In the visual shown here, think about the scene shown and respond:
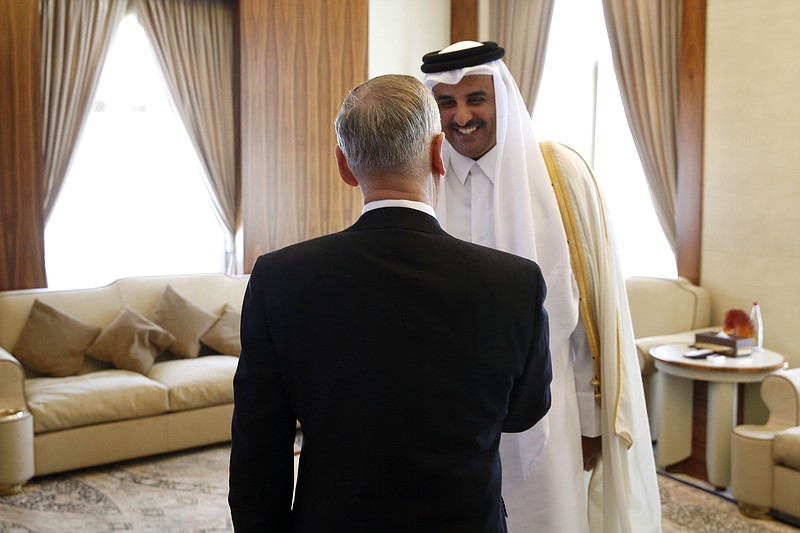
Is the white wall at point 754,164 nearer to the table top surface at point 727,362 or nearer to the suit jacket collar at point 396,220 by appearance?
the table top surface at point 727,362

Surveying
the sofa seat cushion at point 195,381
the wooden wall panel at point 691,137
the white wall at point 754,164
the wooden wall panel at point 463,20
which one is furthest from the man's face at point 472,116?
the wooden wall panel at point 463,20

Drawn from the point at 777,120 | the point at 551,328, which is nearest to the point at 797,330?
the point at 777,120

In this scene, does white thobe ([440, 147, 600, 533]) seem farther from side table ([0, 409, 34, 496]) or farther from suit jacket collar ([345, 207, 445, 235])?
side table ([0, 409, 34, 496])

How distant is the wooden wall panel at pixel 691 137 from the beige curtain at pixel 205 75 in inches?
129

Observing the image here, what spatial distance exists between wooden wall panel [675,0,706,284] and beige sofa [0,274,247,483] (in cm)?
307

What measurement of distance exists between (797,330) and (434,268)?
4005mm

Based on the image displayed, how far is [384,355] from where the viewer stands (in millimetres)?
1176

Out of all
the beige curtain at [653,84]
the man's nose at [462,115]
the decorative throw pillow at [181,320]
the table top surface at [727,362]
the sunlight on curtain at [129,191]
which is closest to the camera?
the man's nose at [462,115]

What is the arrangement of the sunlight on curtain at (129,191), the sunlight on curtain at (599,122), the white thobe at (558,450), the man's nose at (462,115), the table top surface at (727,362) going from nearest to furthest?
the white thobe at (558,450), the man's nose at (462,115), the table top surface at (727,362), the sunlight on curtain at (129,191), the sunlight on curtain at (599,122)

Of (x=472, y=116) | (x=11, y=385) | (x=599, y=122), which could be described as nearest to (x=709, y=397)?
(x=472, y=116)

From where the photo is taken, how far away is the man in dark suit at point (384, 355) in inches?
46.4

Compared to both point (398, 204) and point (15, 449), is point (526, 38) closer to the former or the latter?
point (15, 449)

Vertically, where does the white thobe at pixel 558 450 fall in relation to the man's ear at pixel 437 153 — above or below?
below

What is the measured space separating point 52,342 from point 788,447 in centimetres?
391
